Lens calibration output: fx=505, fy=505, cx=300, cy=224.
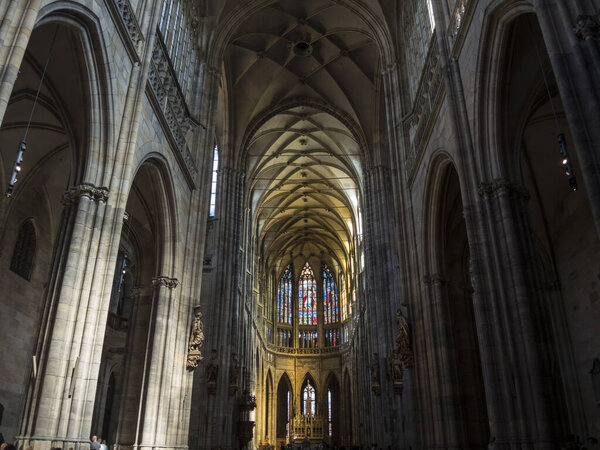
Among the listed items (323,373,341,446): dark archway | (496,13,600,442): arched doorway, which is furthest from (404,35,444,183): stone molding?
(323,373,341,446): dark archway

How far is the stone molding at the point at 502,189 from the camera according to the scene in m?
10.3

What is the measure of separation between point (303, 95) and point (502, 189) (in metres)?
21.4

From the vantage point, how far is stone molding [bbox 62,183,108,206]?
10156mm

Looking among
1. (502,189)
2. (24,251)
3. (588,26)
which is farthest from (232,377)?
(588,26)

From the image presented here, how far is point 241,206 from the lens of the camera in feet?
93.9

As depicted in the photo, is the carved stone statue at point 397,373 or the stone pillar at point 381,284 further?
the stone pillar at point 381,284

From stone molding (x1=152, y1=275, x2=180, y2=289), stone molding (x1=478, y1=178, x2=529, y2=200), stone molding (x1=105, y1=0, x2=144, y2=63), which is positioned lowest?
stone molding (x1=152, y1=275, x2=180, y2=289)

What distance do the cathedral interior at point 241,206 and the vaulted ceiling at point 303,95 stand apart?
160mm

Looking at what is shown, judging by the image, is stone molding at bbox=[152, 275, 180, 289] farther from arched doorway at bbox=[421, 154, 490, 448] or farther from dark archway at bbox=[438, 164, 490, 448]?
dark archway at bbox=[438, 164, 490, 448]

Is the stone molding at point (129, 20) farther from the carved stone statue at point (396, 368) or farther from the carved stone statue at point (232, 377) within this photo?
the carved stone statue at point (232, 377)

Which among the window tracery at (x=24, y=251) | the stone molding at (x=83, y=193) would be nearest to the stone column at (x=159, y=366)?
the window tracery at (x=24, y=251)

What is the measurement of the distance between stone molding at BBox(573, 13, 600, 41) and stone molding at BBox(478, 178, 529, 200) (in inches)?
149

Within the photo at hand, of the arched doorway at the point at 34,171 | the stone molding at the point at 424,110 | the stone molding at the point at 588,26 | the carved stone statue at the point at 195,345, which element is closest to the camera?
the stone molding at the point at 588,26

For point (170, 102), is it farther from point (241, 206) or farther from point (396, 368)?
point (241, 206)
